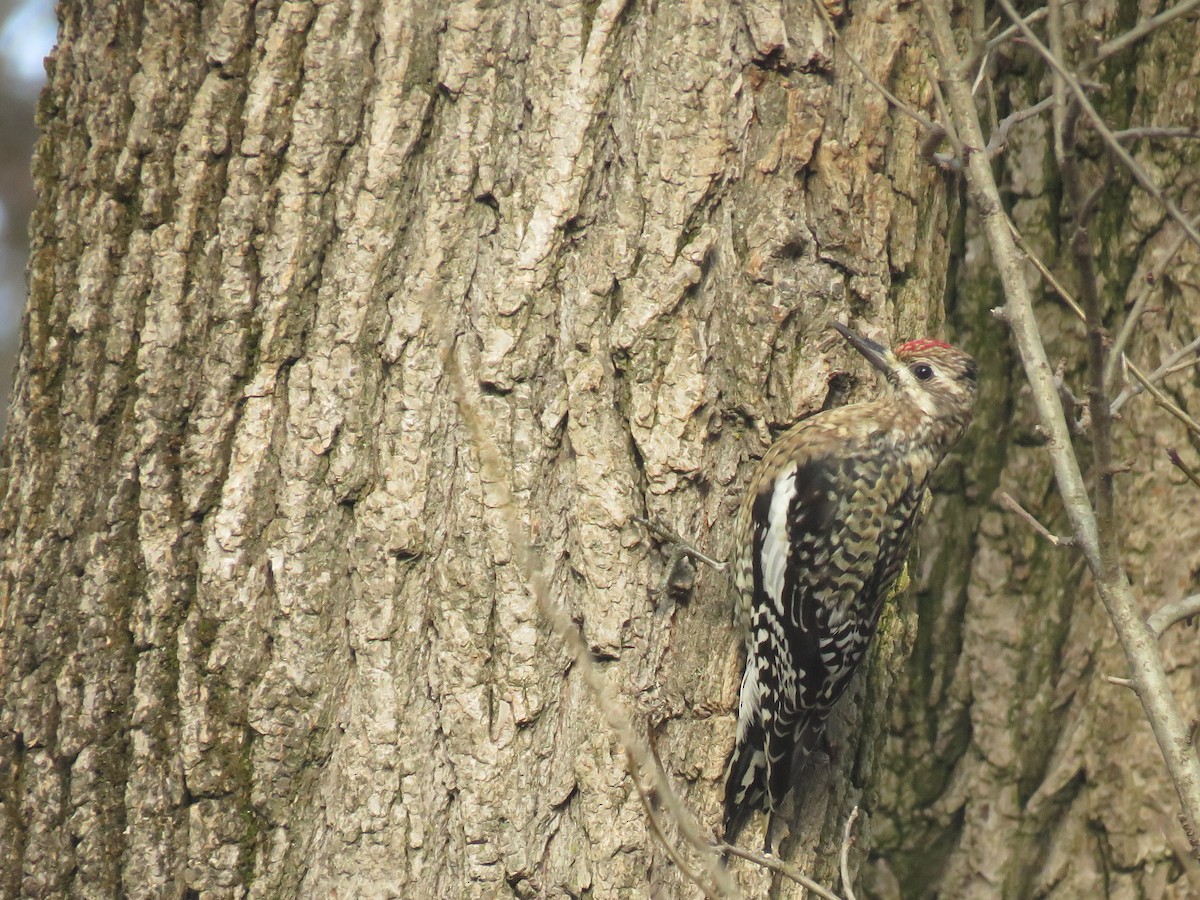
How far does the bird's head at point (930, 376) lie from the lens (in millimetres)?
2898

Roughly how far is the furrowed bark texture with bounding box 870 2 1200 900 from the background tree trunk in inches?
48.4

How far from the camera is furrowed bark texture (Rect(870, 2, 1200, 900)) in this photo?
3.64 metres

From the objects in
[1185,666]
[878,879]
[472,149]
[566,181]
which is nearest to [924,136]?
[566,181]

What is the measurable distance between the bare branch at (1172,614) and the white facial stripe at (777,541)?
1018mm

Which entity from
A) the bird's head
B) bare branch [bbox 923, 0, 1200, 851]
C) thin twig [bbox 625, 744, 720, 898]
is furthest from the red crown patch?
thin twig [bbox 625, 744, 720, 898]

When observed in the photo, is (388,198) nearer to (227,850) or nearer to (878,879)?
(227,850)

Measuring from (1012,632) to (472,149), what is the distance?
7.87 feet

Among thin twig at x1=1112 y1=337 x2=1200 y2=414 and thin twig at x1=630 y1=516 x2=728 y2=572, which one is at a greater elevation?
thin twig at x1=1112 y1=337 x2=1200 y2=414

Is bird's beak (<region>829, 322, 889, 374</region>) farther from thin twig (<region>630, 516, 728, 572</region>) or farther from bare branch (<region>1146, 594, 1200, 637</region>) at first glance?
bare branch (<region>1146, 594, 1200, 637</region>)

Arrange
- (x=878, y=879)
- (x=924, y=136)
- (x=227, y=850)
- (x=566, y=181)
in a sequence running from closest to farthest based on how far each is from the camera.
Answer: (x=227, y=850) < (x=566, y=181) < (x=924, y=136) < (x=878, y=879)

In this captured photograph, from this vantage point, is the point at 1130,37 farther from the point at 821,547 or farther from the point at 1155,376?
the point at 821,547

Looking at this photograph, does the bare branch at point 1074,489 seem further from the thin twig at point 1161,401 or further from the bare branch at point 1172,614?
the thin twig at point 1161,401

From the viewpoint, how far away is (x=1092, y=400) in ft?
6.53

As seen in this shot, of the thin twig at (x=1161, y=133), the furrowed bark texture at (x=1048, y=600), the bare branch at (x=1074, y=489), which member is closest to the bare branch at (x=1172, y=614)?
the bare branch at (x=1074, y=489)
